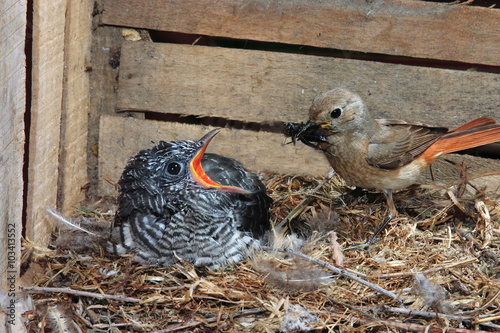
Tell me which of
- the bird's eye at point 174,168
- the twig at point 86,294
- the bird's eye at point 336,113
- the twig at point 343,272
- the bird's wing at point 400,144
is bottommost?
the twig at point 86,294

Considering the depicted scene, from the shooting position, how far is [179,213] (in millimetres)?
3402

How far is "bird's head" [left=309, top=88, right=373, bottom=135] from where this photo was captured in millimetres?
3492

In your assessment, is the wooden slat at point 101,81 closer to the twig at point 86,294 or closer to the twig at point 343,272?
the twig at point 86,294

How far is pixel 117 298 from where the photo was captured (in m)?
3.02

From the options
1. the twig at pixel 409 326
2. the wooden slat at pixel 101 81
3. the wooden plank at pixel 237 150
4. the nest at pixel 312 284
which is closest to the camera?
the twig at pixel 409 326

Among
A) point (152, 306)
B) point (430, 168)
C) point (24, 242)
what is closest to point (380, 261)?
point (430, 168)

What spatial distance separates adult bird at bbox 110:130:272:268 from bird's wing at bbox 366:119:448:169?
94cm

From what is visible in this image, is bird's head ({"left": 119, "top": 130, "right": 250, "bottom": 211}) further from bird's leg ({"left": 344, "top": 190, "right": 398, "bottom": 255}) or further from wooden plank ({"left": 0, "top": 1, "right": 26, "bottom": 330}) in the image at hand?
bird's leg ({"left": 344, "top": 190, "right": 398, "bottom": 255})

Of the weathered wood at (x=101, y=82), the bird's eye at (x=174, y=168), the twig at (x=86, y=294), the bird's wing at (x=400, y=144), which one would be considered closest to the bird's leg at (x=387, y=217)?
the bird's wing at (x=400, y=144)

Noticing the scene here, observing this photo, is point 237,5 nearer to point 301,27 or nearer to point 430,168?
point 301,27

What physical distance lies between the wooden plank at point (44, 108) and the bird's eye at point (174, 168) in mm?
967

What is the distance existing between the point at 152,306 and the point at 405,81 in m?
2.46

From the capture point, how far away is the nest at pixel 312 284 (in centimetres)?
290

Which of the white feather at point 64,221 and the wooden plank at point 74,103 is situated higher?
the wooden plank at point 74,103
